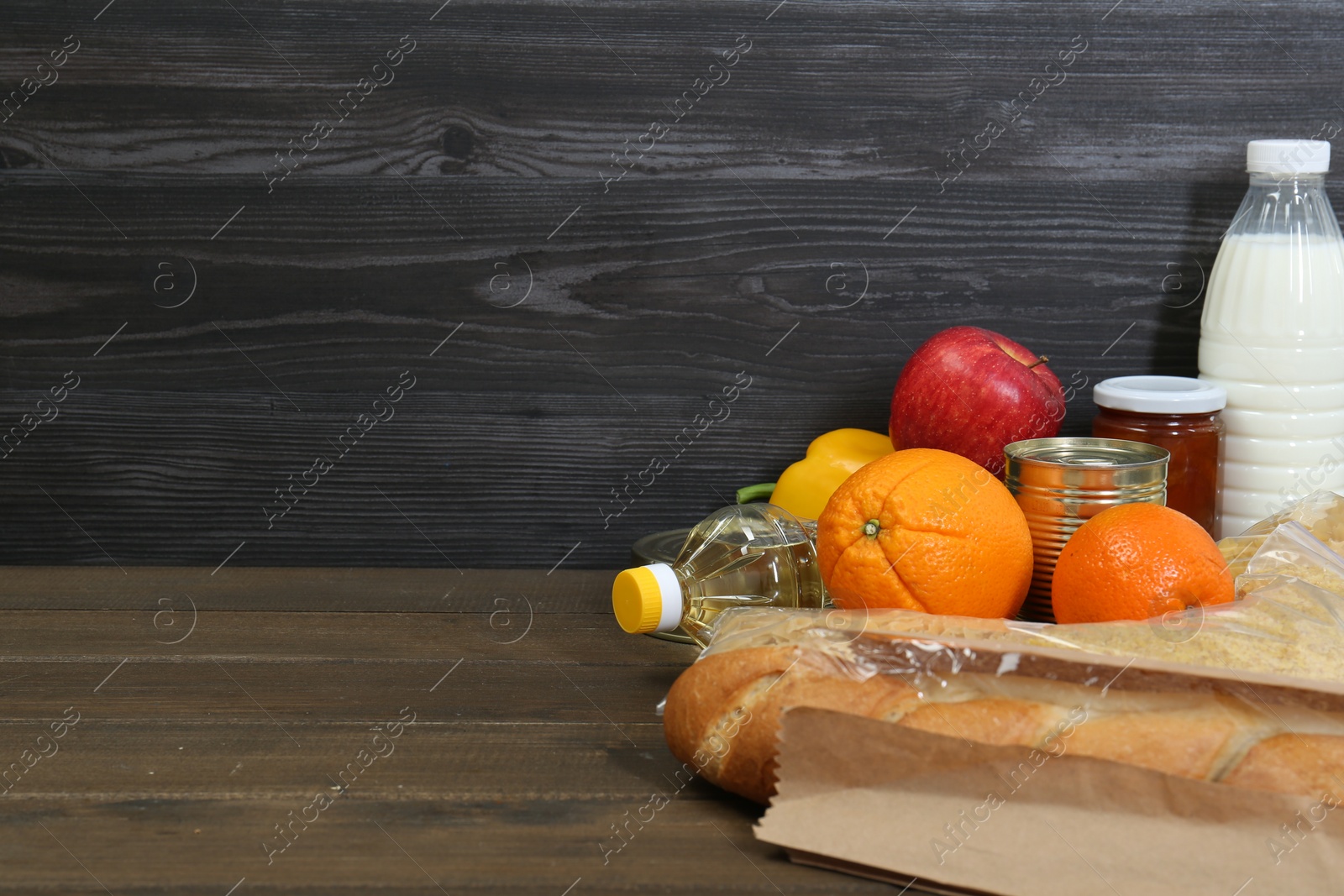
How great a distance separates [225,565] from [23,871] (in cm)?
59

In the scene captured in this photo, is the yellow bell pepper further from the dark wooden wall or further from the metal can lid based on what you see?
the metal can lid

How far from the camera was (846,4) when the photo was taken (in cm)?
102

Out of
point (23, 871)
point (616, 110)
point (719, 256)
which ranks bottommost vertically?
point (23, 871)

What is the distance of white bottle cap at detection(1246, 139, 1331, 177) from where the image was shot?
0.91m

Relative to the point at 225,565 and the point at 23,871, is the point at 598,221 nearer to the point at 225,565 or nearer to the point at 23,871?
the point at 225,565

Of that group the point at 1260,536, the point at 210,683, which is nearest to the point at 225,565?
the point at 210,683

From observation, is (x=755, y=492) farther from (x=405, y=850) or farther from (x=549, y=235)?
(x=405, y=850)

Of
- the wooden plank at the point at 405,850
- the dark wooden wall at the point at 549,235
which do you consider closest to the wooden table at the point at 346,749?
the wooden plank at the point at 405,850

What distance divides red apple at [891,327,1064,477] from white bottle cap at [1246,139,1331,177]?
0.84 ft

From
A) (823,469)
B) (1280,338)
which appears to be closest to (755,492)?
(823,469)

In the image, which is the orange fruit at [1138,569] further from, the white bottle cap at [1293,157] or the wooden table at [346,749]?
the white bottle cap at [1293,157]

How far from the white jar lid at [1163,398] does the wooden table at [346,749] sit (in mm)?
421

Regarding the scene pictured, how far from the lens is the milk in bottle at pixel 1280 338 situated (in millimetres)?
915

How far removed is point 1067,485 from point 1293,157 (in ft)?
1.29
